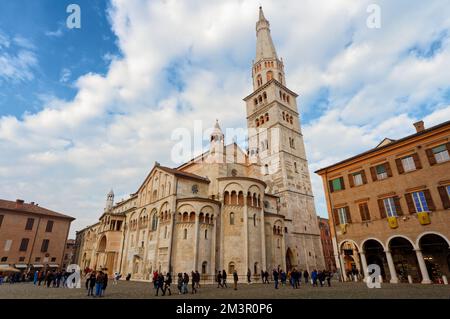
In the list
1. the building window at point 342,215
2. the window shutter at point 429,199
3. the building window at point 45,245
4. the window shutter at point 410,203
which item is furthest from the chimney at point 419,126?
the building window at point 45,245

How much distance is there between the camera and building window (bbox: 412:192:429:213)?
1791 centimetres

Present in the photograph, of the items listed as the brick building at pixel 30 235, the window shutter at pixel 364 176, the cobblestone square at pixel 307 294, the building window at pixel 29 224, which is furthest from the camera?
the building window at pixel 29 224

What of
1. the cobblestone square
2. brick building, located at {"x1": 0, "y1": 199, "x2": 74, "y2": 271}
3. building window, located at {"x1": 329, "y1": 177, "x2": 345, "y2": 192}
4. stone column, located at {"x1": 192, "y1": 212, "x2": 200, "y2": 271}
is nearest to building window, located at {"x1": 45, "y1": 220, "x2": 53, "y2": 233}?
brick building, located at {"x1": 0, "y1": 199, "x2": 74, "y2": 271}

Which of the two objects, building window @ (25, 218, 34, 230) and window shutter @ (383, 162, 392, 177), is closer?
window shutter @ (383, 162, 392, 177)

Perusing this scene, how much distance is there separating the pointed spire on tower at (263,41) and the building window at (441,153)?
37887 mm

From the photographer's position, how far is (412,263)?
65.7 ft

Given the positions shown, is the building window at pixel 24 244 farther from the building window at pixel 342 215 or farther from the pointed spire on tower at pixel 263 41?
the pointed spire on tower at pixel 263 41

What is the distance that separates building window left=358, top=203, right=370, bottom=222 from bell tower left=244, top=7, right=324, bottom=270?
15.6 metres

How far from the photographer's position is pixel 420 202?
18.2m

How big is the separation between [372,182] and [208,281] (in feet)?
63.1

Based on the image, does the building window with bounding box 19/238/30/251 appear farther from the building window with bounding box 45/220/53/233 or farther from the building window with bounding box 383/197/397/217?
the building window with bounding box 383/197/397/217

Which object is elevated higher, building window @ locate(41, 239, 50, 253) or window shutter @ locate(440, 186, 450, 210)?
window shutter @ locate(440, 186, 450, 210)

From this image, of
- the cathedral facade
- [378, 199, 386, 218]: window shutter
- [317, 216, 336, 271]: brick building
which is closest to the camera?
[378, 199, 386, 218]: window shutter

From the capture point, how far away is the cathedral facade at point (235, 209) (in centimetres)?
2712
